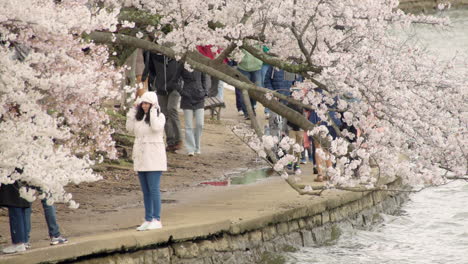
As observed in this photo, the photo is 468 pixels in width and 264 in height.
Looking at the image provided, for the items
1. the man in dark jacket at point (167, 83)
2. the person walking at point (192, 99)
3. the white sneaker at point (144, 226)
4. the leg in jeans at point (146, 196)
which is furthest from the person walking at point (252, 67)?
the white sneaker at point (144, 226)

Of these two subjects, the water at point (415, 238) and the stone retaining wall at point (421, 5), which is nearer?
the water at point (415, 238)

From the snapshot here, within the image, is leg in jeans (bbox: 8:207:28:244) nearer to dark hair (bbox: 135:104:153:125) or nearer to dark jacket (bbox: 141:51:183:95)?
dark hair (bbox: 135:104:153:125)

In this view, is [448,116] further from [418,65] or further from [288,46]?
[288,46]

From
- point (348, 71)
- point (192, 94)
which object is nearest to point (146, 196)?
point (348, 71)

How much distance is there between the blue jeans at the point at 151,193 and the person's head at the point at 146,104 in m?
0.56

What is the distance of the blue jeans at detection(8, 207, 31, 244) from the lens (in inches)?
352

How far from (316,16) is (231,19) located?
1.34 meters

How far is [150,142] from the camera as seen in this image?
33.4 ft

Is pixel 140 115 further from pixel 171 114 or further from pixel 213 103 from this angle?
pixel 213 103

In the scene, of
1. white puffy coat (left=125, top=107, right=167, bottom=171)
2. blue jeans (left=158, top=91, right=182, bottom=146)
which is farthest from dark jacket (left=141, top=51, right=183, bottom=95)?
white puffy coat (left=125, top=107, right=167, bottom=171)

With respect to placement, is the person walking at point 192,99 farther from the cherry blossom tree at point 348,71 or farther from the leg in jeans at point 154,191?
the leg in jeans at point 154,191

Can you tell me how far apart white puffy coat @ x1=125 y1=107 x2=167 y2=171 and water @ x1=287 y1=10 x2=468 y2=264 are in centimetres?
304

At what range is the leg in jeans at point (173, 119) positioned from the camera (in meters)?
16.9

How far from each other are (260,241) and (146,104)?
2.71 meters
